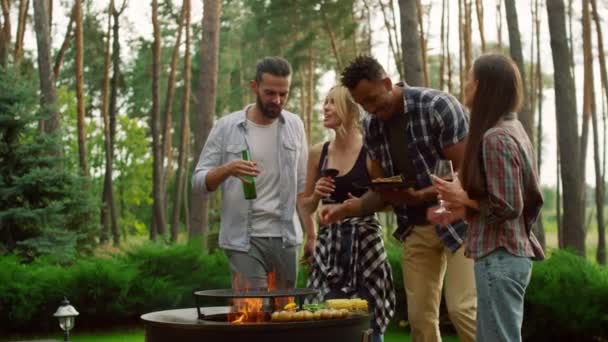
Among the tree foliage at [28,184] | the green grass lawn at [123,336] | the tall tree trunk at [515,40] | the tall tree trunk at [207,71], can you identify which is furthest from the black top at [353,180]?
the tall tree trunk at [515,40]

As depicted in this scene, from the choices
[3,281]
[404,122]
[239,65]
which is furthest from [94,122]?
[404,122]

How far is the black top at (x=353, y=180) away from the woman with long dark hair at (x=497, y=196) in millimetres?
1292

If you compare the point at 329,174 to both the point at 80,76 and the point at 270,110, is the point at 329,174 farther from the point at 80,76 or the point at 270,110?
the point at 80,76

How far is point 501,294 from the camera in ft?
10.8

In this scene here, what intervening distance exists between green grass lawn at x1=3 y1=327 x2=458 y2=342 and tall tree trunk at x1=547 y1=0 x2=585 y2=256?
5044 millimetres

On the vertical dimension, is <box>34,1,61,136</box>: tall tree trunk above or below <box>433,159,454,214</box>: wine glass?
above

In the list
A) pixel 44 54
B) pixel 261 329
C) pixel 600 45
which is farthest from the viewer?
pixel 600 45

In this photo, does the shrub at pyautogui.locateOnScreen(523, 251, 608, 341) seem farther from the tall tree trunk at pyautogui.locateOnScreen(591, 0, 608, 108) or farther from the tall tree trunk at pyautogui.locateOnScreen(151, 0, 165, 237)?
the tall tree trunk at pyautogui.locateOnScreen(151, 0, 165, 237)

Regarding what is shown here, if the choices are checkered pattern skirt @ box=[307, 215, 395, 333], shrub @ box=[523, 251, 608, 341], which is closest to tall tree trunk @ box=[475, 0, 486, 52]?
shrub @ box=[523, 251, 608, 341]

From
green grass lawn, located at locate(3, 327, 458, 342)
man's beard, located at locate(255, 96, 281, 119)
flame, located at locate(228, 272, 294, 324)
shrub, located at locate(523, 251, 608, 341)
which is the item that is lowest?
green grass lawn, located at locate(3, 327, 458, 342)

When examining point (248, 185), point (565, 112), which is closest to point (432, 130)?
point (248, 185)

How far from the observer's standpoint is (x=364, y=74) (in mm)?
4148

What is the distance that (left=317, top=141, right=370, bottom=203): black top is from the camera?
15.5 feet

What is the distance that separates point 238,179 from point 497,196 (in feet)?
6.83
